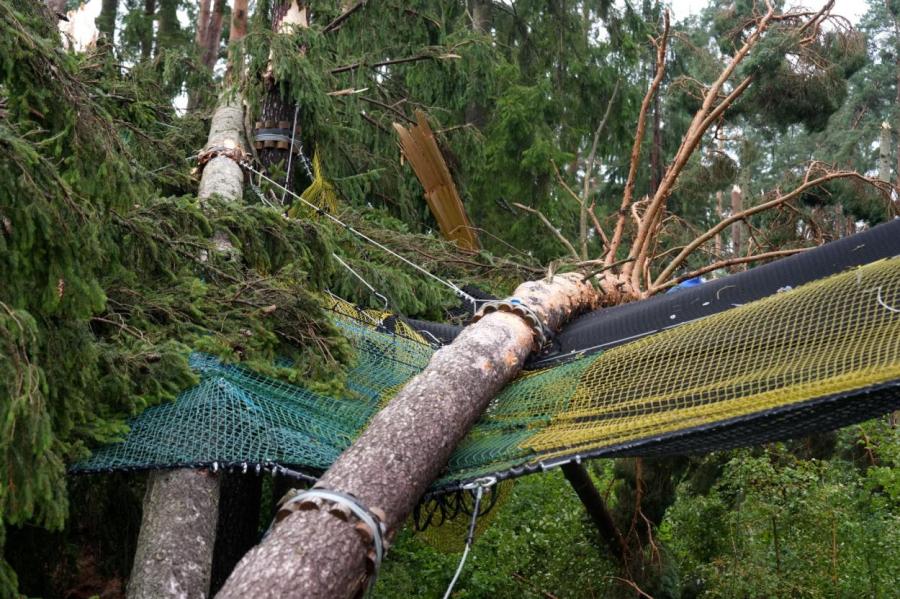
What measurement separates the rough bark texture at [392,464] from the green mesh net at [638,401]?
128 mm

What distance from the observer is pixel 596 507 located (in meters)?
5.01

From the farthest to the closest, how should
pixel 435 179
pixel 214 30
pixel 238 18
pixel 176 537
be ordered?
pixel 214 30 < pixel 238 18 < pixel 435 179 < pixel 176 537

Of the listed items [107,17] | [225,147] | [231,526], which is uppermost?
[107,17]

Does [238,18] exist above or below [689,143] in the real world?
above

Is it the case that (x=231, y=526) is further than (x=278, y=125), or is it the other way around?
(x=278, y=125)

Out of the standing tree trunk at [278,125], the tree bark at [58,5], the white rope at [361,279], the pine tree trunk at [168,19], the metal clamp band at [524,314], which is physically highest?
the pine tree trunk at [168,19]

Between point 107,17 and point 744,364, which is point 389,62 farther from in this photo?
point 107,17

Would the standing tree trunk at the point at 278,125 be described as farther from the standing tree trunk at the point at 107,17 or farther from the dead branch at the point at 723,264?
the standing tree trunk at the point at 107,17

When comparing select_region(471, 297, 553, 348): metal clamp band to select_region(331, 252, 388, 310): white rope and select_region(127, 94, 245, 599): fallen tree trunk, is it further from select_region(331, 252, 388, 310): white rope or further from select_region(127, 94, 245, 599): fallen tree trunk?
select_region(127, 94, 245, 599): fallen tree trunk

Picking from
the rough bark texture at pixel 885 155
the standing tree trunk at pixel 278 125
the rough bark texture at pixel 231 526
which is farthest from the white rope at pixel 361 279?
the rough bark texture at pixel 885 155

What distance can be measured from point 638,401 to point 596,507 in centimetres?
205

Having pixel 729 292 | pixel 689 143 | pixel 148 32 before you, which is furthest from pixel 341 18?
pixel 148 32

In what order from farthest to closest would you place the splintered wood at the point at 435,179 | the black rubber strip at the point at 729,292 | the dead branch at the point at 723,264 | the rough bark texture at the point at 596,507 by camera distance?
1. the splintered wood at the point at 435,179
2. the dead branch at the point at 723,264
3. the rough bark texture at the point at 596,507
4. the black rubber strip at the point at 729,292

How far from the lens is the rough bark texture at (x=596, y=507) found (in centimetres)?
474
